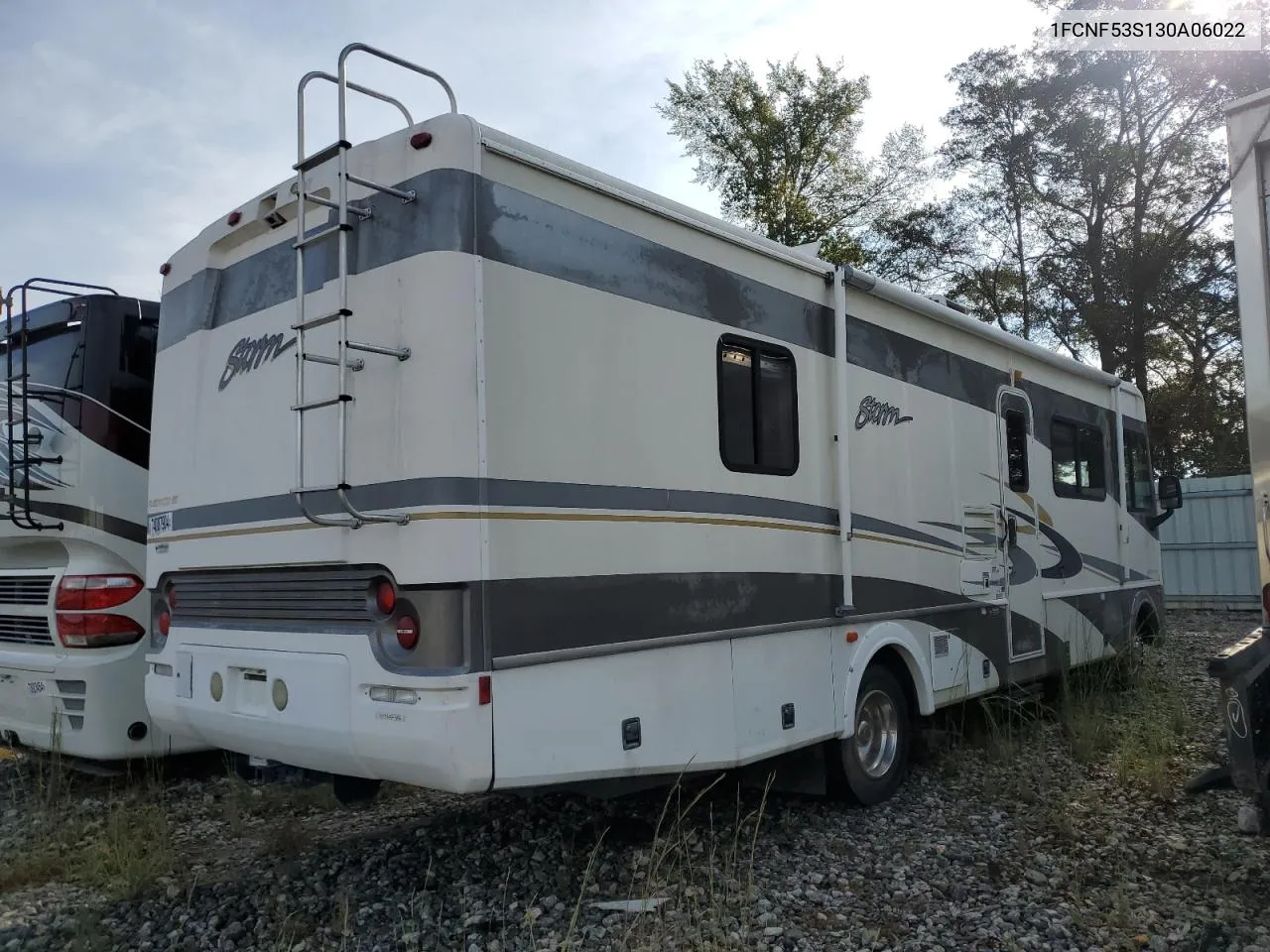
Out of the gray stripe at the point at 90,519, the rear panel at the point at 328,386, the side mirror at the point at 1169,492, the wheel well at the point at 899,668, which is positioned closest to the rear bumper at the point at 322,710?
the rear panel at the point at 328,386

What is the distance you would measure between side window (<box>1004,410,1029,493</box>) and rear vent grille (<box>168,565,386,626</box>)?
469cm

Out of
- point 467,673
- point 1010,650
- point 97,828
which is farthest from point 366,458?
point 1010,650

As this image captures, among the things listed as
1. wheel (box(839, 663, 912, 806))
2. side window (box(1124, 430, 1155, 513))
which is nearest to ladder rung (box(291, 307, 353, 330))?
wheel (box(839, 663, 912, 806))

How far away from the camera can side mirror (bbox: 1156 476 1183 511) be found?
9137 millimetres

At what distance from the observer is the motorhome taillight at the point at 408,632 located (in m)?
3.57

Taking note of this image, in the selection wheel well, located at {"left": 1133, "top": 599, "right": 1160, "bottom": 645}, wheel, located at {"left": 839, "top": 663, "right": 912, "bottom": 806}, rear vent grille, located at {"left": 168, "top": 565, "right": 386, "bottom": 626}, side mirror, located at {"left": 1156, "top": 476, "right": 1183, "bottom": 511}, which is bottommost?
wheel, located at {"left": 839, "top": 663, "right": 912, "bottom": 806}

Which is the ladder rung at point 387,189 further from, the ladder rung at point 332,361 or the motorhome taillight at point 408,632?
the motorhome taillight at point 408,632

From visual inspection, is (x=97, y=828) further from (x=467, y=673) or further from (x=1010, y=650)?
(x=1010, y=650)

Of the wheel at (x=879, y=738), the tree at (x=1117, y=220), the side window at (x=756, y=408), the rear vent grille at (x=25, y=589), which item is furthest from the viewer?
the tree at (x=1117, y=220)

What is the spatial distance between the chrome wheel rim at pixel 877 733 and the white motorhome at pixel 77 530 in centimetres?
375

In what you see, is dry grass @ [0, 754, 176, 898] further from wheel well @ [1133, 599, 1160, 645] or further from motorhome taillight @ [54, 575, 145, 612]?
Result: wheel well @ [1133, 599, 1160, 645]

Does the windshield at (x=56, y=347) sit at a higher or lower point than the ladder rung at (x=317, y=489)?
higher

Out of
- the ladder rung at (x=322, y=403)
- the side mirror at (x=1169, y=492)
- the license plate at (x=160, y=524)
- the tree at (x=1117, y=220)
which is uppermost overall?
the tree at (x=1117, y=220)

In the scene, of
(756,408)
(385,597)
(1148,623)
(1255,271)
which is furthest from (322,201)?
(1148,623)
